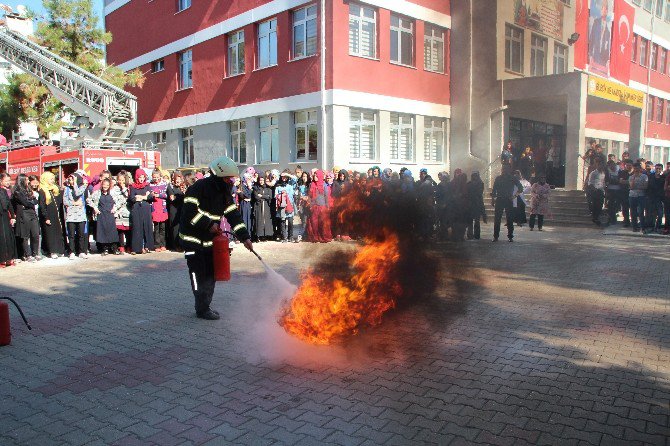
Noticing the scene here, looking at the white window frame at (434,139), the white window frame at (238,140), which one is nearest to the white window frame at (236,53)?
the white window frame at (238,140)

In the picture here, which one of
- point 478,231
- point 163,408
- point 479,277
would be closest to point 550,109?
point 478,231

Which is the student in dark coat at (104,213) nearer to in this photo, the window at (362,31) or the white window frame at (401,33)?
the window at (362,31)

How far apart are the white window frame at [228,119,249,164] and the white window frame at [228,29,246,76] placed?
2191mm

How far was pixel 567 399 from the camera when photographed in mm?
4133

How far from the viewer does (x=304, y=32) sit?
62.9 ft

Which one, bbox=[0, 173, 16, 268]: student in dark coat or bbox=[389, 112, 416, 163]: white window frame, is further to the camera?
bbox=[389, 112, 416, 163]: white window frame

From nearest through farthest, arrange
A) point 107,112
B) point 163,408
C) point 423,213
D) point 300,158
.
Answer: point 163,408, point 423,213, point 107,112, point 300,158

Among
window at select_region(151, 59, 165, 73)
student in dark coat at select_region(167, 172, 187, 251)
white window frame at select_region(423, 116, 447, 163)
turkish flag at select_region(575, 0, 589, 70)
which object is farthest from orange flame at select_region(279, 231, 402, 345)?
window at select_region(151, 59, 165, 73)

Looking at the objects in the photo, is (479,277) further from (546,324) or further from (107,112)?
(107,112)

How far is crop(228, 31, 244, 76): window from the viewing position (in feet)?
71.3

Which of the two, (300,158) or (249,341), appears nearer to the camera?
(249,341)

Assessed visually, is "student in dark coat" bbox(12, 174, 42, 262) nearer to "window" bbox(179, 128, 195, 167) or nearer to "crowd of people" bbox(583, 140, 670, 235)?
"window" bbox(179, 128, 195, 167)

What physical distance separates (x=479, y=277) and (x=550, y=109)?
15.4 m

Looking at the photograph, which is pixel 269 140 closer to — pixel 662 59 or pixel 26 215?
pixel 26 215
